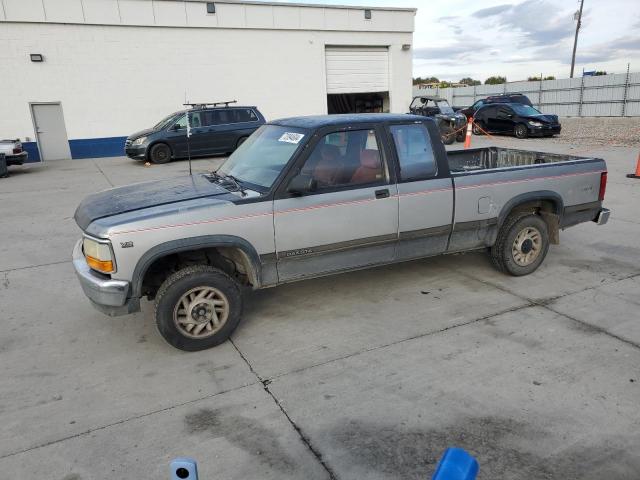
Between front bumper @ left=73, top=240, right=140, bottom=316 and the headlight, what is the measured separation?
0.25ft

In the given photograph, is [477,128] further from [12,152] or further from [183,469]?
[183,469]

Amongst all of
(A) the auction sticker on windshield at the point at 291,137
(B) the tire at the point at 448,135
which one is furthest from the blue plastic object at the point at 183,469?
(B) the tire at the point at 448,135

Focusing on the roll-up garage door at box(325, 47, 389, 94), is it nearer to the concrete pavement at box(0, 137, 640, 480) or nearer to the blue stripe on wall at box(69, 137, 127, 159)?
the blue stripe on wall at box(69, 137, 127, 159)

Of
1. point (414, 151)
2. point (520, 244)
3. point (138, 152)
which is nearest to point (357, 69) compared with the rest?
point (138, 152)

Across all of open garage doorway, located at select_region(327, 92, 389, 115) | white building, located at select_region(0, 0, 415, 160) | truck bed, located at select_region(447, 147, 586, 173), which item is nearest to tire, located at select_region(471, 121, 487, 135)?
open garage doorway, located at select_region(327, 92, 389, 115)

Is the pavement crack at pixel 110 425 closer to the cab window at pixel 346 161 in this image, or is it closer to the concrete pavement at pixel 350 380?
the concrete pavement at pixel 350 380

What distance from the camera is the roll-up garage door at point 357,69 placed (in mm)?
22281

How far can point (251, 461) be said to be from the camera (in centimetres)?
276

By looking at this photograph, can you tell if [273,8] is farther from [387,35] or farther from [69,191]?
[69,191]

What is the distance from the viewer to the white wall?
1733cm

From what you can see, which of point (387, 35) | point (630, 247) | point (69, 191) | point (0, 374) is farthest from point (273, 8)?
point (0, 374)

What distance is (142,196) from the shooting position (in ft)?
13.8

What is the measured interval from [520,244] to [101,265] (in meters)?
4.15

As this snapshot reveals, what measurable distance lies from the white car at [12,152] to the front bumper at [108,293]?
13039 millimetres
